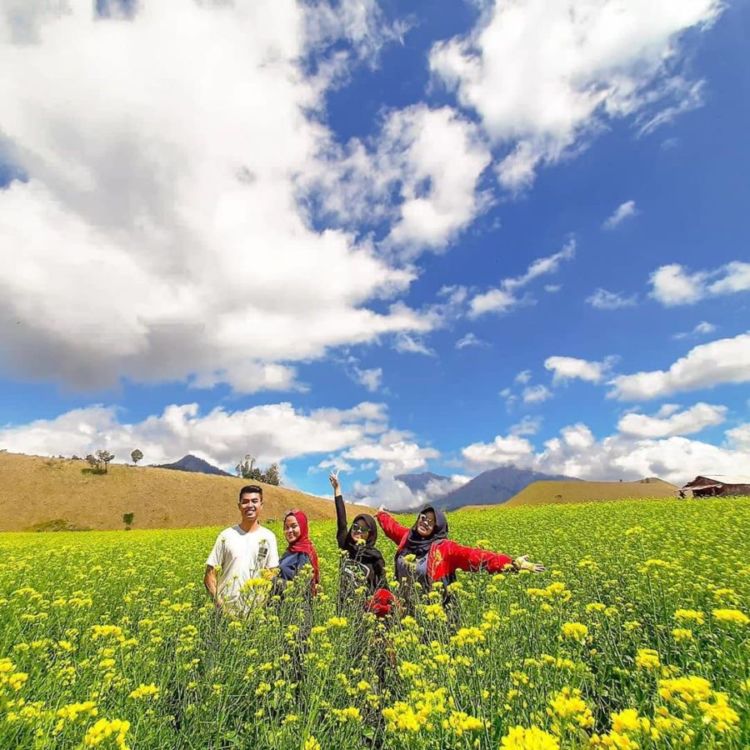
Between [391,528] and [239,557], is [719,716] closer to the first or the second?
[239,557]

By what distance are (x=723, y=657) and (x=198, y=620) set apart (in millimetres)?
4492

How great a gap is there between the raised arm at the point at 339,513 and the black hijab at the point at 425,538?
35.8 inches

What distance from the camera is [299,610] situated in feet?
13.6

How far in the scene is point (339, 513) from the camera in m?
7.01

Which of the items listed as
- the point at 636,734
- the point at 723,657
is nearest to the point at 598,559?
the point at 723,657

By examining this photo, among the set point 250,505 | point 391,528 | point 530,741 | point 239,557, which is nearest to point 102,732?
point 530,741

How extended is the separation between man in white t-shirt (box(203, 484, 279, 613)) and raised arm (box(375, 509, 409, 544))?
5.77ft

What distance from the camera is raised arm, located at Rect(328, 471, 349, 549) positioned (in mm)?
6143

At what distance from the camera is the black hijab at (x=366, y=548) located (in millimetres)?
5426

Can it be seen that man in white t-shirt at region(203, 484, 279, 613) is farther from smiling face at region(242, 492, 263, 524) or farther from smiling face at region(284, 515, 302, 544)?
smiling face at region(284, 515, 302, 544)

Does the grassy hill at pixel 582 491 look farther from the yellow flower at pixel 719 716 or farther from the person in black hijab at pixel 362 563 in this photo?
the yellow flower at pixel 719 716

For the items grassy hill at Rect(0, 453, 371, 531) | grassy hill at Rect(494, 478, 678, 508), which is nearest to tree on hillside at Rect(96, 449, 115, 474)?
grassy hill at Rect(0, 453, 371, 531)

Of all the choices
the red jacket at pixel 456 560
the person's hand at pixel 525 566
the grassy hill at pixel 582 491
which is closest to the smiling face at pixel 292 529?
the red jacket at pixel 456 560

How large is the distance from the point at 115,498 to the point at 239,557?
7425 centimetres
